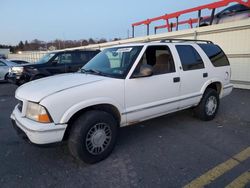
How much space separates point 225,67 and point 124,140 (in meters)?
3.20

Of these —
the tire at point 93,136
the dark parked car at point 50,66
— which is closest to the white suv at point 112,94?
the tire at point 93,136

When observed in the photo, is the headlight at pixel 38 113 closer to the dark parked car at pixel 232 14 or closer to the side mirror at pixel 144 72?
the side mirror at pixel 144 72

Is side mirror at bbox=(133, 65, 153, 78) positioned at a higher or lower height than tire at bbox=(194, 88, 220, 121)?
higher

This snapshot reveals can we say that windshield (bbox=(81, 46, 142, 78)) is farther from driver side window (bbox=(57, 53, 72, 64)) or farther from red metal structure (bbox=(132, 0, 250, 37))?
red metal structure (bbox=(132, 0, 250, 37))

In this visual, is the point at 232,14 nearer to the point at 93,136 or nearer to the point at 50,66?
the point at 50,66

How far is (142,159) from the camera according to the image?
11.3ft

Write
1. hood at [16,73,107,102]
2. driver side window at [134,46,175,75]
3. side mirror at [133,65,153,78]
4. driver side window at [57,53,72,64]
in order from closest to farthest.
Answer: hood at [16,73,107,102], side mirror at [133,65,153,78], driver side window at [134,46,175,75], driver side window at [57,53,72,64]

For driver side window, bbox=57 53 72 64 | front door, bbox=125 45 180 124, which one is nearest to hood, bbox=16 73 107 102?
front door, bbox=125 45 180 124

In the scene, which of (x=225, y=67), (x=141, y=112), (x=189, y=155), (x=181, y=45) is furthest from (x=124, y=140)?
(x=225, y=67)

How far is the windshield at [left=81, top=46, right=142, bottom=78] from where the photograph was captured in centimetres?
366

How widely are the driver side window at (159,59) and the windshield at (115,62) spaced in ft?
0.79

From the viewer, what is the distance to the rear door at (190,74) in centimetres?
443

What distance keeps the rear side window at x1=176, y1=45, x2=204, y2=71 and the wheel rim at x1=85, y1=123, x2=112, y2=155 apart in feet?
7.03

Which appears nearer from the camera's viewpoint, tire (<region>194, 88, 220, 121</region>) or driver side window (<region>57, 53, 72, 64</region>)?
tire (<region>194, 88, 220, 121</region>)
